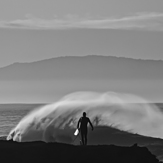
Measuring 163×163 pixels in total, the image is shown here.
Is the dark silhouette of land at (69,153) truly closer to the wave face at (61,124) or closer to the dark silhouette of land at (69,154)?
the dark silhouette of land at (69,154)

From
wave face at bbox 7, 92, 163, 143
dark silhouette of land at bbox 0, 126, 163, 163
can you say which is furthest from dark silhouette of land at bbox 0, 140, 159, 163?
wave face at bbox 7, 92, 163, 143

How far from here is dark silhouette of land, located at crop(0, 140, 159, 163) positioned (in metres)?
28.5

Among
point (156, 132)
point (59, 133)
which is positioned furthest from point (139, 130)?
point (59, 133)

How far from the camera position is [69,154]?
95.2 feet

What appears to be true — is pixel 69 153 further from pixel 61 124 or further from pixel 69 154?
pixel 61 124

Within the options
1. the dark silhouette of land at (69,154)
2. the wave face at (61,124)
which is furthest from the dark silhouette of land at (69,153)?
the wave face at (61,124)

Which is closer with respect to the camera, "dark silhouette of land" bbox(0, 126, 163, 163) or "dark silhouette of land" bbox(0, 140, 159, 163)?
"dark silhouette of land" bbox(0, 140, 159, 163)

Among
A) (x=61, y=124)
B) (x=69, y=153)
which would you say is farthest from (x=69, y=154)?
(x=61, y=124)

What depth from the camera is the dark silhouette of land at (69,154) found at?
28.5 meters

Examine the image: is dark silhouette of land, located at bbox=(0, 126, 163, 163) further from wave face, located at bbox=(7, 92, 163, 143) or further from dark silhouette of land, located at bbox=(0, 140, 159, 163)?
wave face, located at bbox=(7, 92, 163, 143)

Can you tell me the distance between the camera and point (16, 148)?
97.2 ft

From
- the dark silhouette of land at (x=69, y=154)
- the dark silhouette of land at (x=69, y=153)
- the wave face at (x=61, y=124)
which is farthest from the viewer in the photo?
the wave face at (x=61, y=124)

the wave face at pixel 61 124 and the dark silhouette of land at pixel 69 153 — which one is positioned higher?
the wave face at pixel 61 124

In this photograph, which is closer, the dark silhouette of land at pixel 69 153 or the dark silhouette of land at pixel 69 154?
the dark silhouette of land at pixel 69 154
